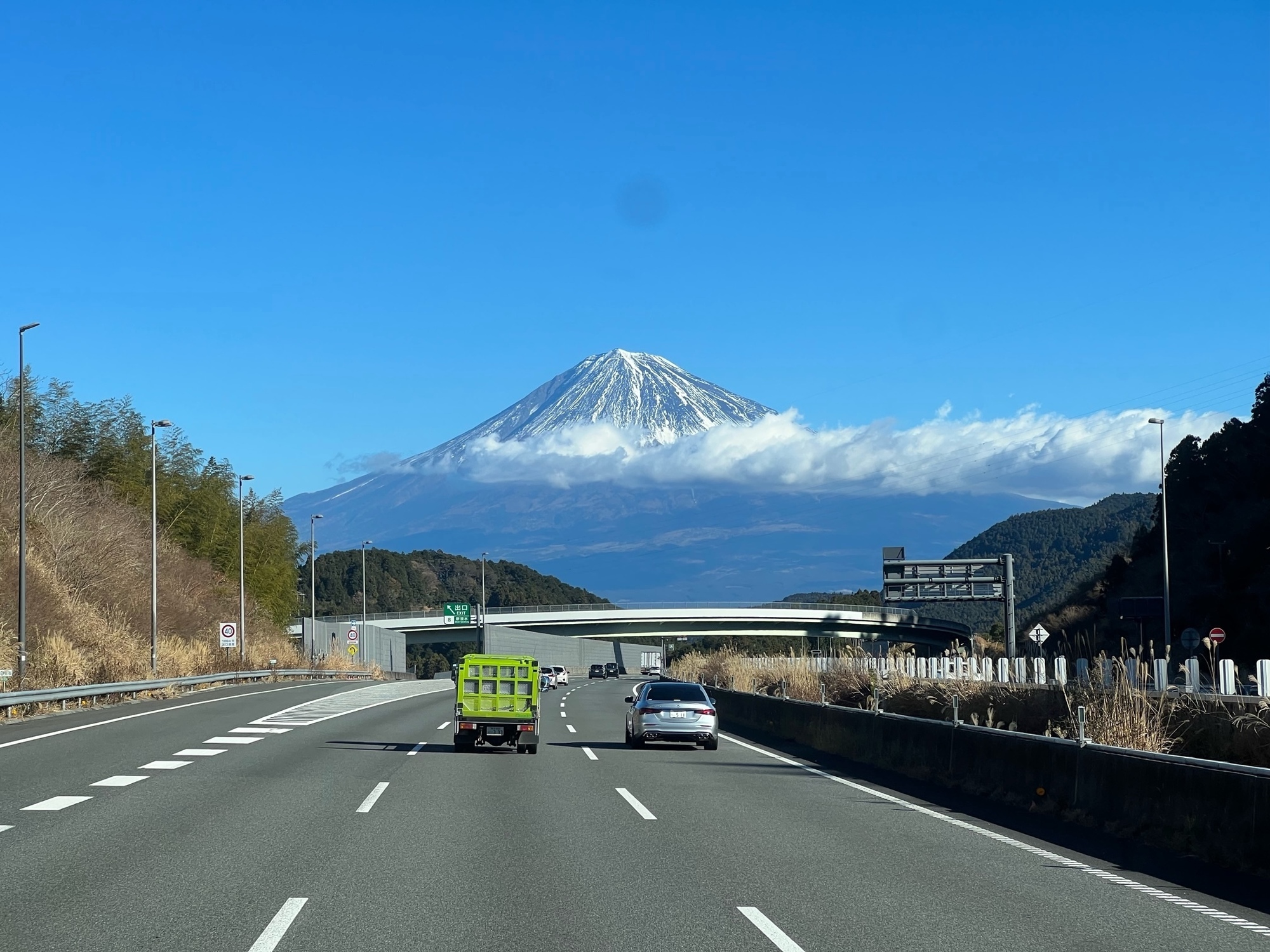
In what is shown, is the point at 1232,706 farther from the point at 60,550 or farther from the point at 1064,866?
the point at 60,550

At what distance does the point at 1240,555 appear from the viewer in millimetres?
72062


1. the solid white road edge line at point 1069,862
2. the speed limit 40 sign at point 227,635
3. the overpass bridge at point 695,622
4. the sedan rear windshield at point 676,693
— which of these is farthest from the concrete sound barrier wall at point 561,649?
the solid white road edge line at point 1069,862

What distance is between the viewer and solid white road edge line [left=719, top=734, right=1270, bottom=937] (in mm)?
8844

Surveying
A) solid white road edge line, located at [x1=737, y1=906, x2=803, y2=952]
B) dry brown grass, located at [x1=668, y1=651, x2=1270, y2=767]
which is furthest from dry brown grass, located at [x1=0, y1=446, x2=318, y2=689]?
solid white road edge line, located at [x1=737, y1=906, x2=803, y2=952]

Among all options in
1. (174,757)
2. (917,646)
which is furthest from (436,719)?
(917,646)

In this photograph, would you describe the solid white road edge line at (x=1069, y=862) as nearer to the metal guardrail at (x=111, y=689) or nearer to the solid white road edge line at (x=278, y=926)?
the solid white road edge line at (x=278, y=926)

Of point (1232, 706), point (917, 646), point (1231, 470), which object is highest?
point (1231, 470)

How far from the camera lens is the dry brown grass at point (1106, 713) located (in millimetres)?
13992

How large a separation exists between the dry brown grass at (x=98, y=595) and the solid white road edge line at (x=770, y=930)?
1051 inches

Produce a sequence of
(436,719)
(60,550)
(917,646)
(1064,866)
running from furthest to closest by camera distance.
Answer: (917,646), (60,550), (436,719), (1064,866)

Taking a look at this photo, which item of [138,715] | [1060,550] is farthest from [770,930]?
[1060,550]

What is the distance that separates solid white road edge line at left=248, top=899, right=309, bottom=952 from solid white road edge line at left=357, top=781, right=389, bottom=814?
5016 mm

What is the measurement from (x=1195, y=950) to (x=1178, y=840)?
393 cm

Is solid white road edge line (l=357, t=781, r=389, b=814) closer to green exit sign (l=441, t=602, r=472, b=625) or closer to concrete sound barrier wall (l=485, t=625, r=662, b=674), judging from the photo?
concrete sound barrier wall (l=485, t=625, r=662, b=674)
